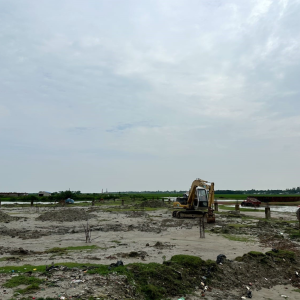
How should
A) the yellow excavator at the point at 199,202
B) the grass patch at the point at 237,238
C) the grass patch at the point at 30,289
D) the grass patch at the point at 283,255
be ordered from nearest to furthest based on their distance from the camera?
the grass patch at the point at 30,289 → the grass patch at the point at 283,255 → the grass patch at the point at 237,238 → the yellow excavator at the point at 199,202

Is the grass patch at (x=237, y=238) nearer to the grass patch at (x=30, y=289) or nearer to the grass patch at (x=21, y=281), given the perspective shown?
the grass patch at (x=21, y=281)

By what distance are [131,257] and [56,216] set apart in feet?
74.1

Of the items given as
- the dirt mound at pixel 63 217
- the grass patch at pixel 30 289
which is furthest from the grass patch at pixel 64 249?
the dirt mound at pixel 63 217

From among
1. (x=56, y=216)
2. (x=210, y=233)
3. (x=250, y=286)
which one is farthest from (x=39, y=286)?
(x=56, y=216)

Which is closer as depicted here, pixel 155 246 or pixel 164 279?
pixel 164 279

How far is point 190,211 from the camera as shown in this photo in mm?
29469

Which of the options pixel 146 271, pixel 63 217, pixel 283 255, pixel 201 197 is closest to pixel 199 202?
pixel 201 197

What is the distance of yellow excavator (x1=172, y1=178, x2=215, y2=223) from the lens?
92.7 feet

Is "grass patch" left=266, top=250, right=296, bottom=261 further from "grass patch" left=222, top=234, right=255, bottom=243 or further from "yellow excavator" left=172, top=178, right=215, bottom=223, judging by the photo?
"yellow excavator" left=172, top=178, right=215, bottom=223

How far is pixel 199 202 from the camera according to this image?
93.3 ft

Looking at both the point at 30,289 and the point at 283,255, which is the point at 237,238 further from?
the point at 30,289

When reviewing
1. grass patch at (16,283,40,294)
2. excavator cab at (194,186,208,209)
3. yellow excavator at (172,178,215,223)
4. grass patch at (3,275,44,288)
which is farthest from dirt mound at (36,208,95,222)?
grass patch at (16,283,40,294)

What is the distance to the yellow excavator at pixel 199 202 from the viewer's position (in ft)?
92.7

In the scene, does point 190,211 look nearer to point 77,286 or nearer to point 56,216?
point 56,216
